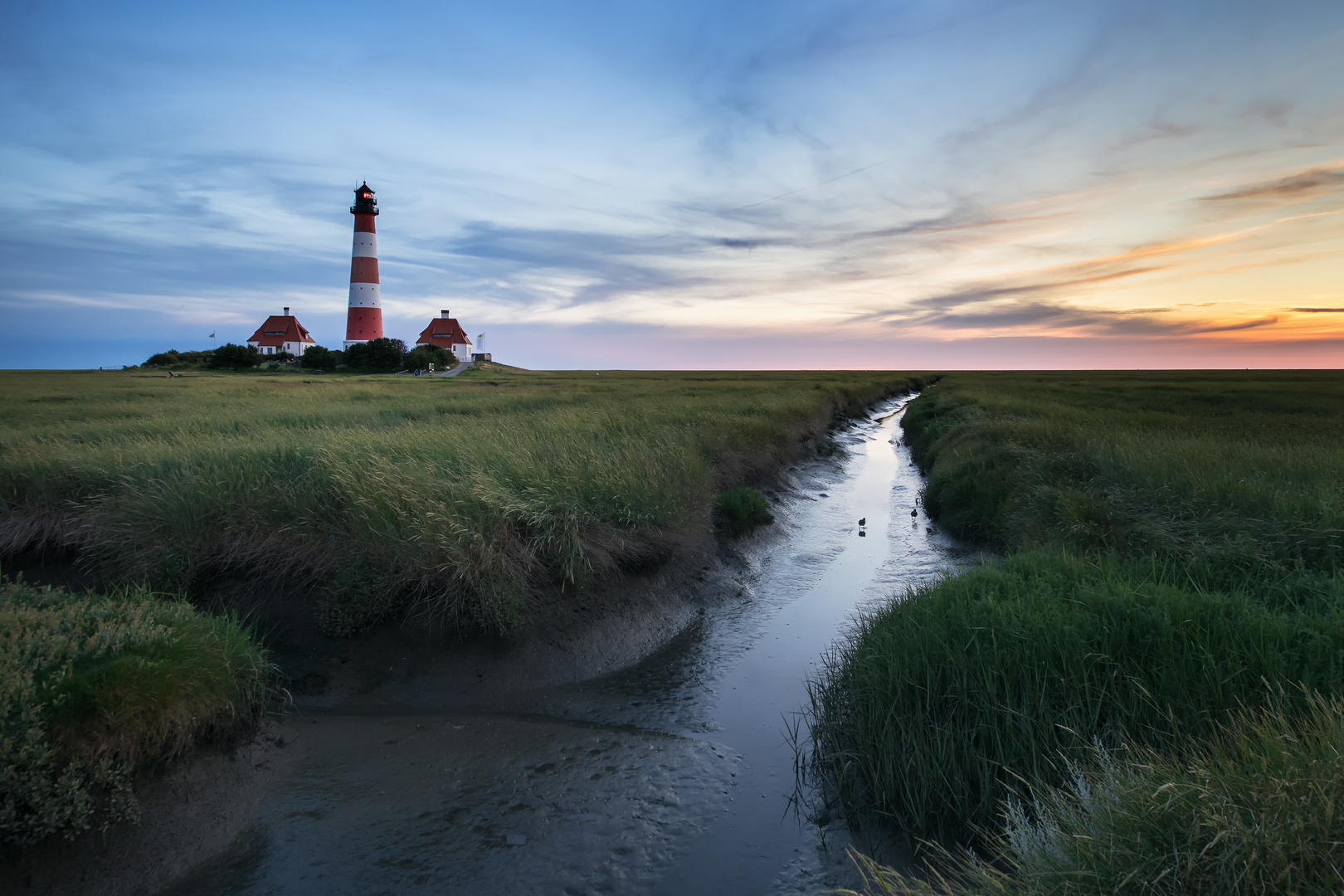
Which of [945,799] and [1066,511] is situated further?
[1066,511]

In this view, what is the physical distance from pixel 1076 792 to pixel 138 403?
26.0 m

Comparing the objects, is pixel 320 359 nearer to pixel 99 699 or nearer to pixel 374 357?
pixel 374 357

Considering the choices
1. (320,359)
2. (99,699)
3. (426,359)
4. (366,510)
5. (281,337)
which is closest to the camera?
(99,699)

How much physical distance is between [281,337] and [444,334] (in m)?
18.5

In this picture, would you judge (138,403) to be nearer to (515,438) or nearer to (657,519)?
(515,438)

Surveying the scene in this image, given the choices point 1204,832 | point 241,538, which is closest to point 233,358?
point 241,538

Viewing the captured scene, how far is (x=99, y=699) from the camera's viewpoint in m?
3.88

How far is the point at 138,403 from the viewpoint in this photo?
68.5 feet

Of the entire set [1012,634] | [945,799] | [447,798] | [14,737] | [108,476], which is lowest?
[447,798]

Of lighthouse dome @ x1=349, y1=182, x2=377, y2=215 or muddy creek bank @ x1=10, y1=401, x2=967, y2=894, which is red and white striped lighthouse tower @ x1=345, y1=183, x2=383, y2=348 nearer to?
lighthouse dome @ x1=349, y1=182, x2=377, y2=215

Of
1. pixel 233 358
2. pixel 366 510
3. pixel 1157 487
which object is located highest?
pixel 233 358

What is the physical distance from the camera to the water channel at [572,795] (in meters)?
3.80

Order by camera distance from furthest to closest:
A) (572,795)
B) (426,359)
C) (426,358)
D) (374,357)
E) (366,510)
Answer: (426,358) < (426,359) < (374,357) < (366,510) < (572,795)

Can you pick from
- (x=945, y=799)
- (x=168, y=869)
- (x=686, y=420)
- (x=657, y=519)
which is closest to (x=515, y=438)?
(x=657, y=519)
